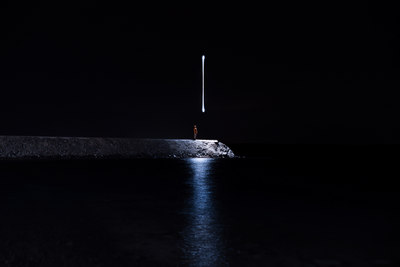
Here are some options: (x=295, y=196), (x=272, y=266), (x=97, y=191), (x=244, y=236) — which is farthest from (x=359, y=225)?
(x=97, y=191)

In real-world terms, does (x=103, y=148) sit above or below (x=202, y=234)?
below

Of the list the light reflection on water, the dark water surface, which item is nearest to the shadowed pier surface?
the dark water surface

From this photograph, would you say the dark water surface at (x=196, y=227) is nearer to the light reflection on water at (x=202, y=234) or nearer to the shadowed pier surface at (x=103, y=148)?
the light reflection on water at (x=202, y=234)

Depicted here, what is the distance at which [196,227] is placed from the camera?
25.7 ft

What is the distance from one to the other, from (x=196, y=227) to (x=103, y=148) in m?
36.4

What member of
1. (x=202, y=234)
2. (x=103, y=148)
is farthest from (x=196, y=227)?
(x=103, y=148)

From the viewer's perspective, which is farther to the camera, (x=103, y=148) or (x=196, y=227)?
(x=103, y=148)

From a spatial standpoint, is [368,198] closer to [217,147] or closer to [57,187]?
[57,187]

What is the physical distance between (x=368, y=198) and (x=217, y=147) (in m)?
33.8

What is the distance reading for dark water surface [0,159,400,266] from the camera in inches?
227

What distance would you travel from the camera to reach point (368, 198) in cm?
1250

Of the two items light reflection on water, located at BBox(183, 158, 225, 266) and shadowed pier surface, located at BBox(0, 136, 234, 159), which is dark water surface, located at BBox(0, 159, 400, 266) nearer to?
light reflection on water, located at BBox(183, 158, 225, 266)

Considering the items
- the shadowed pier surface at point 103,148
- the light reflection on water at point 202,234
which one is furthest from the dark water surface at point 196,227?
the shadowed pier surface at point 103,148

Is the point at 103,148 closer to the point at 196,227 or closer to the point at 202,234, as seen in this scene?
the point at 196,227
